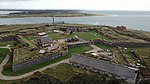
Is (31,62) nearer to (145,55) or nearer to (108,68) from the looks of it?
(108,68)

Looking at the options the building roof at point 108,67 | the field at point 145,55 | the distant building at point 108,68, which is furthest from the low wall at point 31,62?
the field at point 145,55

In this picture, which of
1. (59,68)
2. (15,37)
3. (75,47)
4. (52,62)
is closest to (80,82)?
(59,68)

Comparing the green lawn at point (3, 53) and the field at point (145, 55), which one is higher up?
the field at point (145, 55)

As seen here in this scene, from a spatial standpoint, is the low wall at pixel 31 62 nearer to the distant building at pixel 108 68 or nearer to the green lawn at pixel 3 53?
the distant building at pixel 108 68

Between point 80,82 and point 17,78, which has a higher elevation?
point 80,82

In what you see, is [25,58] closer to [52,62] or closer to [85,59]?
[52,62]

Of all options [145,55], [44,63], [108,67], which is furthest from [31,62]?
[145,55]

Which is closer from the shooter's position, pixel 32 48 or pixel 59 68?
pixel 59 68

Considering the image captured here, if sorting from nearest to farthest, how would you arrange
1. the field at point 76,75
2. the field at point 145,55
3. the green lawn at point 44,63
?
the field at point 76,75 → the green lawn at point 44,63 → the field at point 145,55
